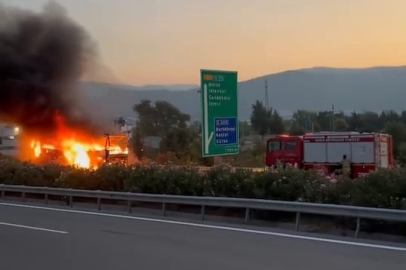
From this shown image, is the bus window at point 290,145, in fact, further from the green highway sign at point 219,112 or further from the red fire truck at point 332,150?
the green highway sign at point 219,112

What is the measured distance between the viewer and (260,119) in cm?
9275

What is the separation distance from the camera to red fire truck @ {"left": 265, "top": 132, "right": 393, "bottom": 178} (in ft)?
108

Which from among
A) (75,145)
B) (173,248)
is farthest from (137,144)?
(173,248)

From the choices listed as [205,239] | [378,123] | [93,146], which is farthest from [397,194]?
[378,123]

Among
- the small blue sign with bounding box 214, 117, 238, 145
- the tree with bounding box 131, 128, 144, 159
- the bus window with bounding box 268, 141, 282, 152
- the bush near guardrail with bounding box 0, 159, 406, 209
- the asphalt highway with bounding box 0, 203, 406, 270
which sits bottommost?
the asphalt highway with bounding box 0, 203, 406, 270

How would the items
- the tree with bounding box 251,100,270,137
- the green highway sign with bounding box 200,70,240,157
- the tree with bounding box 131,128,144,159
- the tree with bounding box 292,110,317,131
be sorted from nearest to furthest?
1. the green highway sign with bounding box 200,70,240,157
2. the tree with bounding box 131,128,144,159
3. the tree with bounding box 292,110,317,131
4. the tree with bounding box 251,100,270,137

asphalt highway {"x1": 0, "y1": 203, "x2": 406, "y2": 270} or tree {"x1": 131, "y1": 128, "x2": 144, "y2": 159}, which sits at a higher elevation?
tree {"x1": 131, "y1": 128, "x2": 144, "y2": 159}

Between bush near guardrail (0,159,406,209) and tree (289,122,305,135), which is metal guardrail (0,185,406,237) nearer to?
bush near guardrail (0,159,406,209)

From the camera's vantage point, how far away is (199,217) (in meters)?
15.5

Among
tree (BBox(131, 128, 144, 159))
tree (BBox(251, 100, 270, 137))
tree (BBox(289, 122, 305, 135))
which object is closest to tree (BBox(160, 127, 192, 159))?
tree (BBox(131, 128, 144, 159))

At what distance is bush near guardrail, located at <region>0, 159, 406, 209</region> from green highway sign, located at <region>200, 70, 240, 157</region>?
0.88 m

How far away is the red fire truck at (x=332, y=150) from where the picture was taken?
108 ft

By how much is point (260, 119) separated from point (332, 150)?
193 ft

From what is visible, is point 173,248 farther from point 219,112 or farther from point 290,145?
point 290,145
